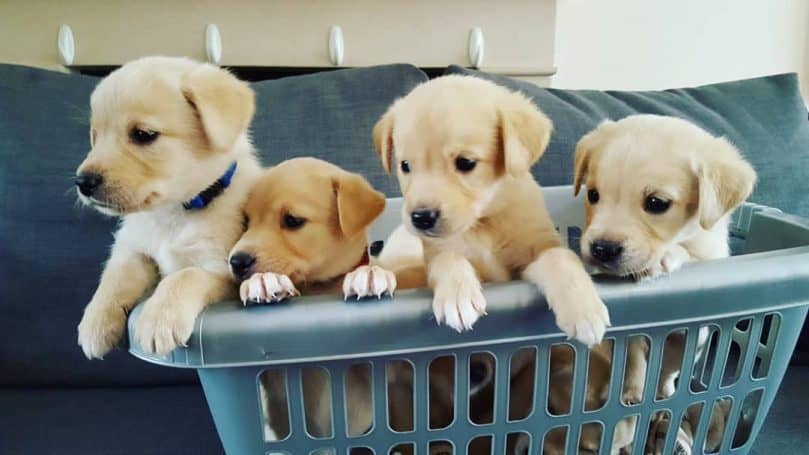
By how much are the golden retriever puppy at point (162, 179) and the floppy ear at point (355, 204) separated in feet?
0.51

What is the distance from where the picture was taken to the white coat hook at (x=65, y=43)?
6.04ft

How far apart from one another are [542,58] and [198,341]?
173cm

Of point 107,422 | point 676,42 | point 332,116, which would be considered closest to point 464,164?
point 332,116

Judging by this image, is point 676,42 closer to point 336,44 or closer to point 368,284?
point 336,44

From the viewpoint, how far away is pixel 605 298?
65 cm

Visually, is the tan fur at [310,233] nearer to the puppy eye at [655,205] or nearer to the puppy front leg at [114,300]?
the puppy front leg at [114,300]

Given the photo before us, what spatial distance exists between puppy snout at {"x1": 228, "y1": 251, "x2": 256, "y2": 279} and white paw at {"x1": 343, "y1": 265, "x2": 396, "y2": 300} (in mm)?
227

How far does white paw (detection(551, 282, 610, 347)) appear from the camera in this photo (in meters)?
0.62

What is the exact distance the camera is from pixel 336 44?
1912 mm

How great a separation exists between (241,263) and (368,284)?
273 millimetres

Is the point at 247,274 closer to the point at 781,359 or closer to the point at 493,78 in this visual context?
the point at 781,359

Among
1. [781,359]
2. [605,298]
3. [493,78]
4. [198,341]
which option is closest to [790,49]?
[493,78]

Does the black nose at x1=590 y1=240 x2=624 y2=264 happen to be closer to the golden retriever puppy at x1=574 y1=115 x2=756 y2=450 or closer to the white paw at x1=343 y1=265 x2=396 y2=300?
the golden retriever puppy at x1=574 y1=115 x2=756 y2=450

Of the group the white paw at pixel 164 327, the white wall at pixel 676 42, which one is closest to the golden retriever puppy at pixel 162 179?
the white paw at pixel 164 327
